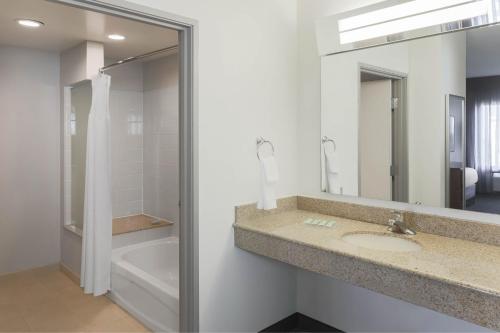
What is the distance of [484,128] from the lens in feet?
5.82

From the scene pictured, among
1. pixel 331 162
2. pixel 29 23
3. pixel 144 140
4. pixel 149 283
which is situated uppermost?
pixel 29 23

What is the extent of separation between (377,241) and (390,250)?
0.38 feet

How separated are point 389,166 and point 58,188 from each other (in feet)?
10.7

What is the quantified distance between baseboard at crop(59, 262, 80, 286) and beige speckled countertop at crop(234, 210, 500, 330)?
210 centimetres

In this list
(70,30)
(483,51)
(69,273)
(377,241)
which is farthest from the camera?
(69,273)

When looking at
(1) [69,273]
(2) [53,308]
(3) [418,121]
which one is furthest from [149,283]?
(3) [418,121]

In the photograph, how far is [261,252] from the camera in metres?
2.03

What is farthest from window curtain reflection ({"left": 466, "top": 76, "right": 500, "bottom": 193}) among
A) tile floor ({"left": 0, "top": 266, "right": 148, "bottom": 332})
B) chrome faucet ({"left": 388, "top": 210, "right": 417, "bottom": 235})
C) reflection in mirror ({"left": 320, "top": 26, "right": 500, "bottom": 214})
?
tile floor ({"left": 0, "top": 266, "right": 148, "bottom": 332})

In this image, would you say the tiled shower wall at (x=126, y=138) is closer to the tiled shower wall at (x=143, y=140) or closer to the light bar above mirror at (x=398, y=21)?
the tiled shower wall at (x=143, y=140)

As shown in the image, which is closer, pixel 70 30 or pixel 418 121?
pixel 418 121

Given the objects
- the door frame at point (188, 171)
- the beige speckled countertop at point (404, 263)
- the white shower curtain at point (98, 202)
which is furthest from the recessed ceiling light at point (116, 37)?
the beige speckled countertop at point (404, 263)

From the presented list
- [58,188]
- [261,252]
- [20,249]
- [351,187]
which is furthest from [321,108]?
[20,249]

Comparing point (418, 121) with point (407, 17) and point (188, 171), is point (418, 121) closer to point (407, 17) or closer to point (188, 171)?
point (407, 17)

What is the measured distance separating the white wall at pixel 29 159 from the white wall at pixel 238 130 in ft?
8.09
